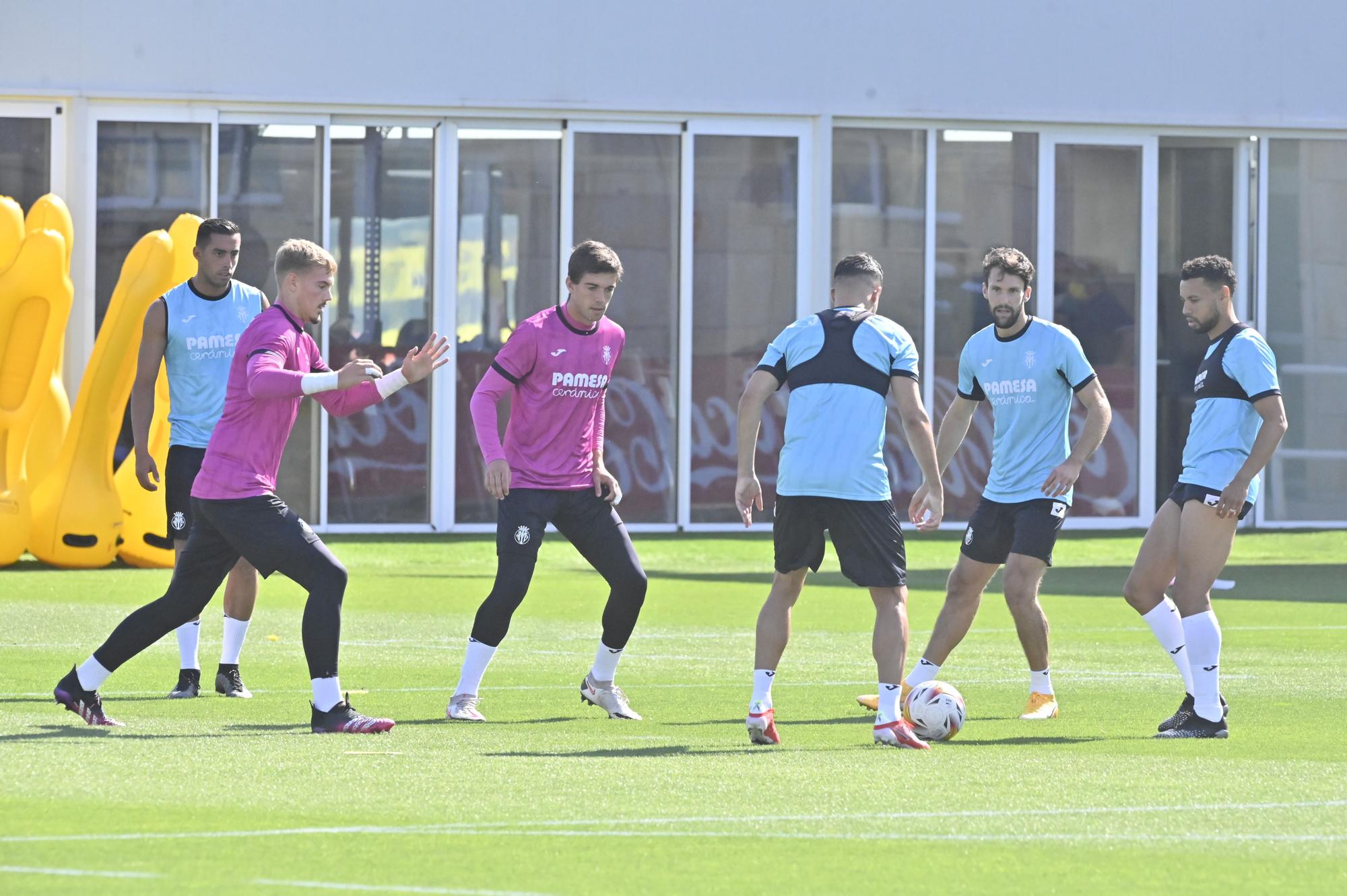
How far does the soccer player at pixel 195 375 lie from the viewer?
9.92 metres

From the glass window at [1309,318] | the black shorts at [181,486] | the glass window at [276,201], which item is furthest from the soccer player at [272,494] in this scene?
the glass window at [1309,318]

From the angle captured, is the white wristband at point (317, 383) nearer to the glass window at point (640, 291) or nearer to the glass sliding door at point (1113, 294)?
the glass window at point (640, 291)

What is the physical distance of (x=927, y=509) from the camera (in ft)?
28.6

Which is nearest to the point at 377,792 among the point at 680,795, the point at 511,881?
the point at 680,795

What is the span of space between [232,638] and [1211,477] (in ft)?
15.4

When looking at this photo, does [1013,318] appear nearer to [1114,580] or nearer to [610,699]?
[610,699]

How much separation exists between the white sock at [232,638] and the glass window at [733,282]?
13.2 m

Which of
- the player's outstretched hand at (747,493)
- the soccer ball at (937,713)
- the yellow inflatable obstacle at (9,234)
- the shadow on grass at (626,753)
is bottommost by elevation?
the shadow on grass at (626,753)

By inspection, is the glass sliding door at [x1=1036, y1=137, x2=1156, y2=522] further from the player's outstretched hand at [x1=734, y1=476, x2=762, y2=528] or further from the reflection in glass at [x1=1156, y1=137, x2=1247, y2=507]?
the player's outstretched hand at [x1=734, y1=476, x2=762, y2=528]

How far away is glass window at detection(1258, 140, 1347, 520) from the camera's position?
2416 cm

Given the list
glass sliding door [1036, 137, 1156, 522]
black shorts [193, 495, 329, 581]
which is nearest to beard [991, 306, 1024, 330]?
black shorts [193, 495, 329, 581]

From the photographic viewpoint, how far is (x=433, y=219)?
2250cm

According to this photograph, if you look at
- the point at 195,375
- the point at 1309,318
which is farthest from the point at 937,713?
the point at 1309,318

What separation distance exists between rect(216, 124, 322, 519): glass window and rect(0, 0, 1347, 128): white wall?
0.51 metres
